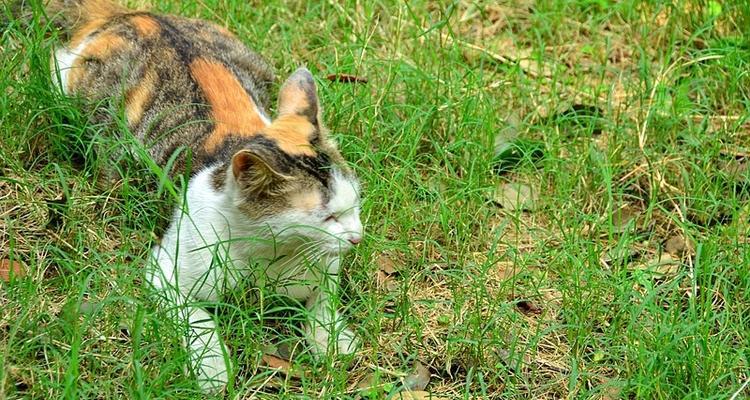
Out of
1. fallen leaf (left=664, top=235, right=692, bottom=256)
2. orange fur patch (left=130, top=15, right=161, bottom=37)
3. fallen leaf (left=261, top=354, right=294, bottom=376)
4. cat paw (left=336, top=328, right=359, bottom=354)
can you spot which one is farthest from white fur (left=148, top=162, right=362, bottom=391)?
fallen leaf (left=664, top=235, right=692, bottom=256)

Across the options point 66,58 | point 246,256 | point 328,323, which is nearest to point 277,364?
point 328,323

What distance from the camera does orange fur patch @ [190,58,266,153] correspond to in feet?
12.8

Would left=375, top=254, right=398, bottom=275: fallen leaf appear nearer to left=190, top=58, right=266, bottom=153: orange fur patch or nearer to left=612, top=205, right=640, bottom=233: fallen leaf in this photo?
left=190, top=58, right=266, bottom=153: orange fur patch

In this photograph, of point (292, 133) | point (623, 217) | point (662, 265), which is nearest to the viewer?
point (292, 133)

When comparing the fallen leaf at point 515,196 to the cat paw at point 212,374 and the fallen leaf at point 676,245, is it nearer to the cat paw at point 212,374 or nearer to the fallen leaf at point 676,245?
the fallen leaf at point 676,245

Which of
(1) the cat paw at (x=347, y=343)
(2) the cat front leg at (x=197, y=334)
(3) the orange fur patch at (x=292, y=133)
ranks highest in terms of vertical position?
(3) the orange fur patch at (x=292, y=133)

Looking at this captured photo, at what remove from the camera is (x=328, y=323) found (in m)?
3.48

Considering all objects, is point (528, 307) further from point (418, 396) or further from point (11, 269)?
point (11, 269)

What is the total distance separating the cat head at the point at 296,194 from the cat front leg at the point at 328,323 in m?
0.17

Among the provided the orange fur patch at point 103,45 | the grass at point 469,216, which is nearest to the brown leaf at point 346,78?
the grass at point 469,216

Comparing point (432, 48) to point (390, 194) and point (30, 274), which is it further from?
point (30, 274)

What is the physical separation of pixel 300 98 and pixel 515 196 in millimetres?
1081

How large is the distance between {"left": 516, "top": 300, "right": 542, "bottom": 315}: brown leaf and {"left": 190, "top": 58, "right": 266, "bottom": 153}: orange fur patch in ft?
3.76

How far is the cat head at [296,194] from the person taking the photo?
336 centimetres
